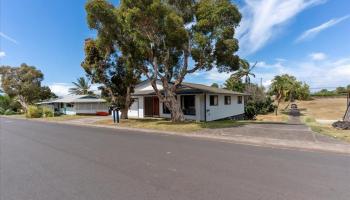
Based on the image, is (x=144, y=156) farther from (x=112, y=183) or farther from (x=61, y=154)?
(x=61, y=154)

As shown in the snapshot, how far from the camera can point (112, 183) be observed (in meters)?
4.80

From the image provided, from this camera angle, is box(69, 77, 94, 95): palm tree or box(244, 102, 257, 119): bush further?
box(69, 77, 94, 95): palm tree

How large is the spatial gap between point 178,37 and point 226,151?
9302 mm

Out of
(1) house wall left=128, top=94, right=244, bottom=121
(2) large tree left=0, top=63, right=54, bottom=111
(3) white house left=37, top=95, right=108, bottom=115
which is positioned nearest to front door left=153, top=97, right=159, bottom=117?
(1) house wall left=128, top=94, right=244, bottom=121

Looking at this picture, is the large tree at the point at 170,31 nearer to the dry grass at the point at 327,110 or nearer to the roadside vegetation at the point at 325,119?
the roadside vegetation at the point at 325,119

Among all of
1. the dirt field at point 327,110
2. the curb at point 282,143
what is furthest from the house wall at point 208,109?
the dirt field at point 327,110

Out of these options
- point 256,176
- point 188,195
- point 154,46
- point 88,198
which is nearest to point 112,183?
point 88,198

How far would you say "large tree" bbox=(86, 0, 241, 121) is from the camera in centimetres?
1423

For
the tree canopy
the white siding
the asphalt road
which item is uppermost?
the tree canopy

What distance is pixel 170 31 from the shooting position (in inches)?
578

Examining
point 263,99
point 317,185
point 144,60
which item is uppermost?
point 144,60

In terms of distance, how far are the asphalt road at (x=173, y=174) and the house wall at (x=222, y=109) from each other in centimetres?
1269

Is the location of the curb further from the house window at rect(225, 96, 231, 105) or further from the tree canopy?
the tree canopy

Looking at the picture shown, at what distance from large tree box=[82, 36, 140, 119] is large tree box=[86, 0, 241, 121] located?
157 inches
